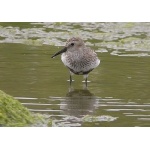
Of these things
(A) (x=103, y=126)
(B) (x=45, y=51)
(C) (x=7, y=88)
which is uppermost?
(B) (x=45, y=51)

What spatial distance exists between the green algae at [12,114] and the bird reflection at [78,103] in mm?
1474

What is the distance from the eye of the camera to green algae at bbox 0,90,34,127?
1038cm

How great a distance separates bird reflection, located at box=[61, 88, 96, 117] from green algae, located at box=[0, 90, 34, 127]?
1474 mm

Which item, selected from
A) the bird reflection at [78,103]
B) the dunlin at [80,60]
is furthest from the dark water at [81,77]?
the dunlin at [80,60]

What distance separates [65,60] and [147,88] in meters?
2.14

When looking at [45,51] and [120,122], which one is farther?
[45,51]

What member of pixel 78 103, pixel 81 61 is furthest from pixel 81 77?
pixel 78 103

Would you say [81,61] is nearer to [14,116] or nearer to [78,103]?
[78,103]

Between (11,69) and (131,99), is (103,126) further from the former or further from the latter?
(11,69)

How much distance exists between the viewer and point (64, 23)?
24766mm

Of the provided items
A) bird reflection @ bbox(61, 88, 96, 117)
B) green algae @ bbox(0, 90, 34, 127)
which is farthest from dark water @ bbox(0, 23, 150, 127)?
green algae @ bbox(0, 90, 34, 127)

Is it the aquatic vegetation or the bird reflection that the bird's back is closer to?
the bird reflection

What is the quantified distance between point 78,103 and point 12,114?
9.37 feet

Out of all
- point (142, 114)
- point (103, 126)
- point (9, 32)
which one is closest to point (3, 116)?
point (103, 126)
